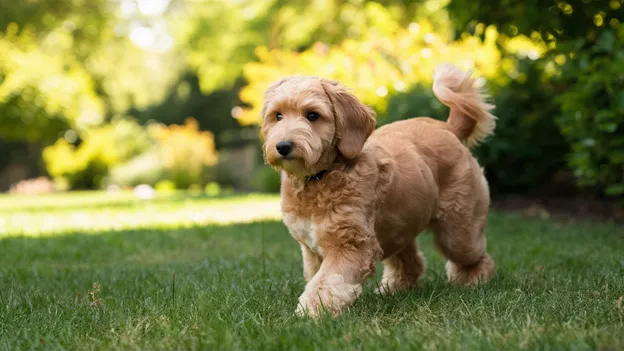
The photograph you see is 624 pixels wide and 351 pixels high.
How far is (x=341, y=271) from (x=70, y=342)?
1.33m

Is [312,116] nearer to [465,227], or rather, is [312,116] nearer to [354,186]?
[354,186]

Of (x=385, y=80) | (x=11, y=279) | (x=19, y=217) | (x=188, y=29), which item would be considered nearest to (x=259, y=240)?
(x=11, y=279)

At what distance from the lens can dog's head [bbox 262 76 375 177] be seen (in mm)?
3441

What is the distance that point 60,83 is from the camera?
2102 centimetres

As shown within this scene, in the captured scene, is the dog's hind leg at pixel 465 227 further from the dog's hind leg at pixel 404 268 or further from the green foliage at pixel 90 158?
the green foliage at pixel 90 158

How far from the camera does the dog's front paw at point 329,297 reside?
3324 mm

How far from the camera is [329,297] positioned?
3.33m

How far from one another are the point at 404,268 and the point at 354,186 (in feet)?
4.28

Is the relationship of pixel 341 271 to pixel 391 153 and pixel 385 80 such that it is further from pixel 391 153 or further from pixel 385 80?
pixel 385 80

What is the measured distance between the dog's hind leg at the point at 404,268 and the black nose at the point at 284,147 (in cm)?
158

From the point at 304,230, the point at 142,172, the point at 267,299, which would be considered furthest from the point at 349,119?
the point at 142,172

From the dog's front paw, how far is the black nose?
2.19ft

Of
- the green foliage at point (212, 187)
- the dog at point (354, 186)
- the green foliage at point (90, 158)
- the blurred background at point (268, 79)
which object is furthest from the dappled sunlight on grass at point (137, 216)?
the green foliage at point (90, 158)

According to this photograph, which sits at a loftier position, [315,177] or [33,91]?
[315,177]
